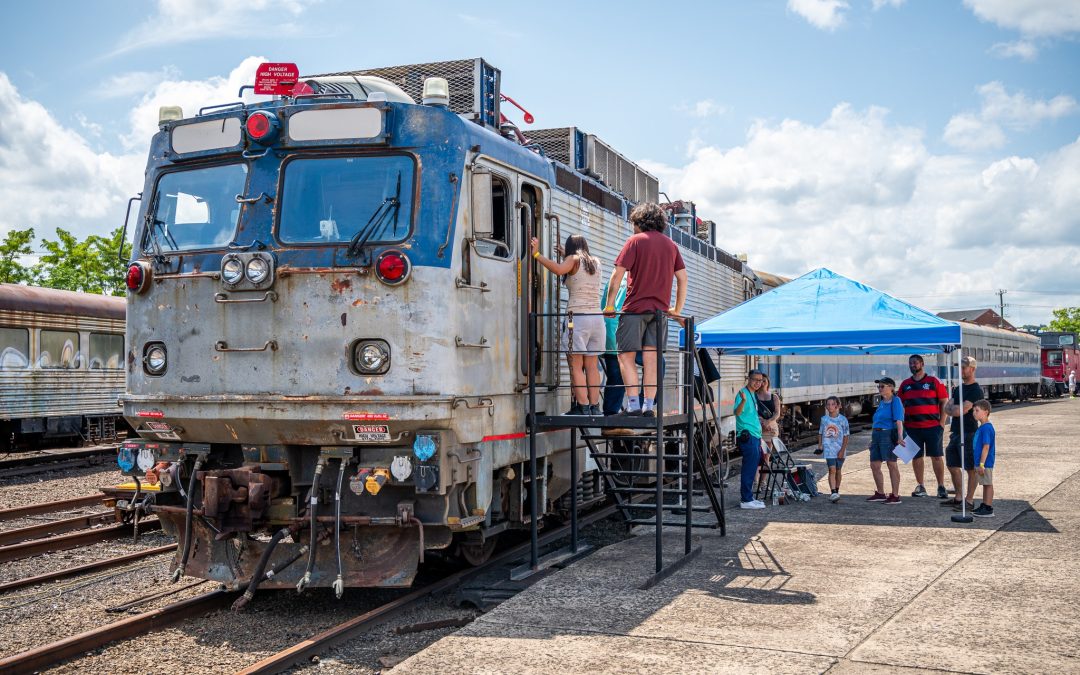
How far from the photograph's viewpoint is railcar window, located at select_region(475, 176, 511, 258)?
7.54 metres

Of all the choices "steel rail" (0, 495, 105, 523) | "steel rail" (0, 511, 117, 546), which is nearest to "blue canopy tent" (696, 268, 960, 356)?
"steel rail" (0, 511, 117, 546)

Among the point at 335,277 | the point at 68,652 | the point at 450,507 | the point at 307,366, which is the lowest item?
the point at 68,652

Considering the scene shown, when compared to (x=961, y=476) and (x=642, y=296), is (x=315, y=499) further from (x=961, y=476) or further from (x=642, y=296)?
(x=961, y=476)

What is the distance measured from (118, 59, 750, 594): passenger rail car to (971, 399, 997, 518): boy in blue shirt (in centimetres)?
550

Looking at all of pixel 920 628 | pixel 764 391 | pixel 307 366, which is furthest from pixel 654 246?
pixel 764 391

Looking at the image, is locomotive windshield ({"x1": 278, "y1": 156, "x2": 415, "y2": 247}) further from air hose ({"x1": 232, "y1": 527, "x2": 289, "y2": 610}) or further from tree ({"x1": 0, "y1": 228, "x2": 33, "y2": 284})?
tree ({"x1": 0, "y1": 228, "x2": 33, "y2": 284})

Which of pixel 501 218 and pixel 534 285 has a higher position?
pixel 501 218

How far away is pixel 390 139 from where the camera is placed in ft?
22.1

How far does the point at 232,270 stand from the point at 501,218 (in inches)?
86.1

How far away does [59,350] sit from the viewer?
18703 millimetres

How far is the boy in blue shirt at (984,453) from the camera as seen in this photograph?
397 inches

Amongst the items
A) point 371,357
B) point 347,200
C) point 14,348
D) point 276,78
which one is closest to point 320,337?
point 371,357

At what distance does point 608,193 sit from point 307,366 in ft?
16.5

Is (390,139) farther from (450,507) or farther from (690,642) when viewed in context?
(690,642)
